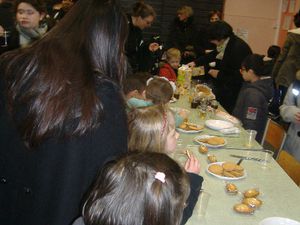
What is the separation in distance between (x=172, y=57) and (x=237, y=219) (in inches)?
111

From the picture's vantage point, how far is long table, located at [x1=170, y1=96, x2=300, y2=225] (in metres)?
1.54

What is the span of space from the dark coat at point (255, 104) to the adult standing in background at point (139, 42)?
1373 millimetres

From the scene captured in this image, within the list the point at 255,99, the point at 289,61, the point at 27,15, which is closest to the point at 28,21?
the point at 27,15

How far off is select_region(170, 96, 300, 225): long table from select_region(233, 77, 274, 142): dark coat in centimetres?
79

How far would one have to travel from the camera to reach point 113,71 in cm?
122

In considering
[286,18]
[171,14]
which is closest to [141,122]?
[171,14]

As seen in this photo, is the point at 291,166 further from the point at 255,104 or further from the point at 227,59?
the point at 227,59

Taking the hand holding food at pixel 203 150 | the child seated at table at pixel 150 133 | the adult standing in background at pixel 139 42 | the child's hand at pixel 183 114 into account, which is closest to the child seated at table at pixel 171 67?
the adult standing in background at pixel 139 42

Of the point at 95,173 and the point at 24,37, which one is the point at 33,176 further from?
the point at 24,37

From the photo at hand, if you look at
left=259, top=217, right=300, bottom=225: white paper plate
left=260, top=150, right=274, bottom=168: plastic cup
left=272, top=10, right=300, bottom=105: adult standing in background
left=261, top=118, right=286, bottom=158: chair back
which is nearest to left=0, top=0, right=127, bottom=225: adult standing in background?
left=259, top=217, right=300, bottom=225: white paper plate

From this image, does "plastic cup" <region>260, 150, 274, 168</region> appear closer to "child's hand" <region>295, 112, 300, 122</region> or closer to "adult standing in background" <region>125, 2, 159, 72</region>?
"child's hand" <region>295, 112, 300, 122</region>

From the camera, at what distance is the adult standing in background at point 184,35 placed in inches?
215

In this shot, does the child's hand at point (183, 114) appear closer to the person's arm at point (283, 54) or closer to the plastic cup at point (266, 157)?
the plastic cup at point (266, 157)

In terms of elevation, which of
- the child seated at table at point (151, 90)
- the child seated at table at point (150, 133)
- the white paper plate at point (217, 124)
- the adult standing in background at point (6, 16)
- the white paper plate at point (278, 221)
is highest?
the adult standing in background at point (6, 16)
